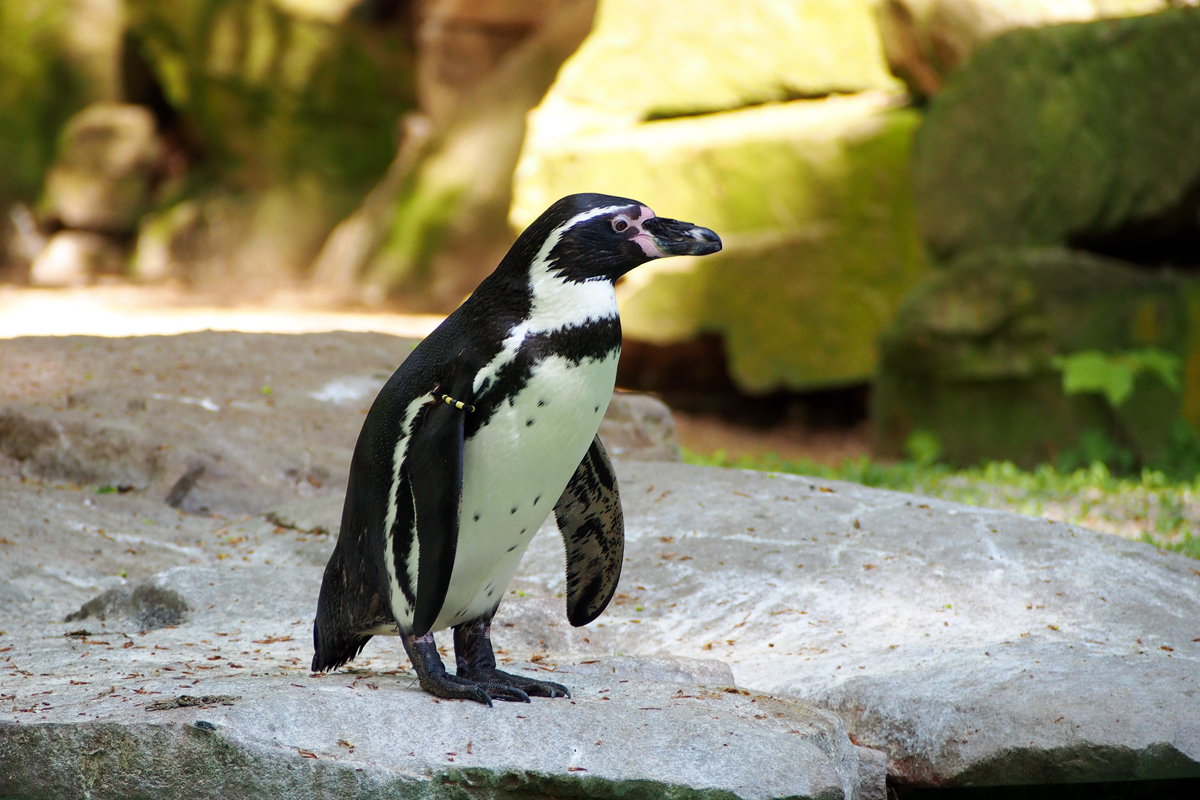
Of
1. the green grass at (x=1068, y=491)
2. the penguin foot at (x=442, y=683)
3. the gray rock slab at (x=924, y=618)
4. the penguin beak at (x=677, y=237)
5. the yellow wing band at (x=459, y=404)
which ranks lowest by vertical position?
the green grass at (x=1068, y=491)

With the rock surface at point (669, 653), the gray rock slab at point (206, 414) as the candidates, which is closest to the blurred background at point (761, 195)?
the gray rock slab at point (206, 414)

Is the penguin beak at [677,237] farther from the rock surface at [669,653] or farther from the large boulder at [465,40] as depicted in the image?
the large boulder at [465,40]

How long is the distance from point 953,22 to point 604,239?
6.31m

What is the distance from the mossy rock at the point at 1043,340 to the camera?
688cm

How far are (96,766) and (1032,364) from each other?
239 inches

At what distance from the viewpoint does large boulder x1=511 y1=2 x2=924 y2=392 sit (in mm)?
8782

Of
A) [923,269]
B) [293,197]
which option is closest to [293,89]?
[293,197]

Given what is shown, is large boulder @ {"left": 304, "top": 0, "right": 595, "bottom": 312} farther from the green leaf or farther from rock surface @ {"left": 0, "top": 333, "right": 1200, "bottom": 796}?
rock surface @ {"left": 0, "top": 333, "right": 1200, "bottom": 796}

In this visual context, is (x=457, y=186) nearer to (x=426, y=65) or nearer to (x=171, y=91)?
(x=426, y=65)

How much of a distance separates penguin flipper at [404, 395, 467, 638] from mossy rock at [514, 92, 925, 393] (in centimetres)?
679

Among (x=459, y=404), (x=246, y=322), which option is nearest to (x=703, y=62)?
(x=246, y=322)

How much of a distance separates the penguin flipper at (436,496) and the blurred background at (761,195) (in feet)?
16.8

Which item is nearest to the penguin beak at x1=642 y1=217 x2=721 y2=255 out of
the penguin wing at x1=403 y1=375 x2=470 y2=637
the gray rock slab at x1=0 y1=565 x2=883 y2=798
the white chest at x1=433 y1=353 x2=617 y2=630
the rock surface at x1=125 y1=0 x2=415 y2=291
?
the white chest at x1=433 y1=353 x2=617 y2=630

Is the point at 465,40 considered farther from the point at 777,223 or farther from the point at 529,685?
the point at 529,685
